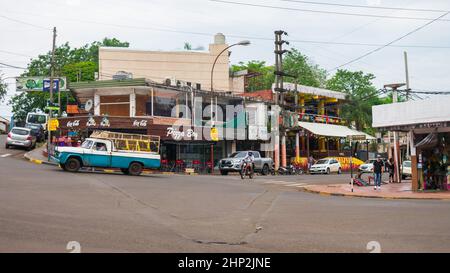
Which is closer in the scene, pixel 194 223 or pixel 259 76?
pixel 194 223

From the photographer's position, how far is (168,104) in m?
40.8

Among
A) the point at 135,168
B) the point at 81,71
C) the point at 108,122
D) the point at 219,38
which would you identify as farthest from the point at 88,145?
the point at 81,71

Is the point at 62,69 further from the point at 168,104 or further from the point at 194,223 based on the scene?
the point at 194,223

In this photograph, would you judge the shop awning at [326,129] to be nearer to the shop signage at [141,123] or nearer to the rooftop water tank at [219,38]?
the rooftop water tank at [219,38]

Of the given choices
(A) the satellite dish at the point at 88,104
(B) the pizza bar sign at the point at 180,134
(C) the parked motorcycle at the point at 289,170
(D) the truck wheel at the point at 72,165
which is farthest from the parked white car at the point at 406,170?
(A) the satellite dish at the point at 88,104

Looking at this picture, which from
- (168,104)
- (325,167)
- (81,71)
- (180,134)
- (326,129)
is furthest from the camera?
(81,71)

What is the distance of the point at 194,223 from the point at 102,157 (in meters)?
15.8

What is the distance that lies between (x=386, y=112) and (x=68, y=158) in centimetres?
1731

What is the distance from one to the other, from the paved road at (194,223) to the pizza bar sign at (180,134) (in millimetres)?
20485

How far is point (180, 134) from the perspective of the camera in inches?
1560

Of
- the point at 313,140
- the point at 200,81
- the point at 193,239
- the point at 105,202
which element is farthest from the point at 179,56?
the point at 193,239

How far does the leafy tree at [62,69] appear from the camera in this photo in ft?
229
